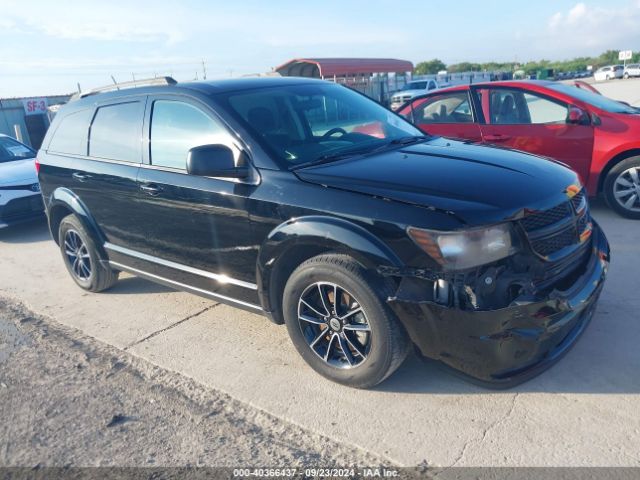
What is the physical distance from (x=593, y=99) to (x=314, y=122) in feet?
13.6

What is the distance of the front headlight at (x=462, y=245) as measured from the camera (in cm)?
267

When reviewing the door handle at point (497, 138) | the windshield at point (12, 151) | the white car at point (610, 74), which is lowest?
the white car at point (610, 74)

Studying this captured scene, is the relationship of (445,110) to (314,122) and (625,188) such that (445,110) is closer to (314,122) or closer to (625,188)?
(625,188)

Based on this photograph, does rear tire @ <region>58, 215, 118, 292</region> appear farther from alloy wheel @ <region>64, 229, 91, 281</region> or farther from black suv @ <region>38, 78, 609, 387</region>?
black suv @ <region>38, 78, 609, 387</region>

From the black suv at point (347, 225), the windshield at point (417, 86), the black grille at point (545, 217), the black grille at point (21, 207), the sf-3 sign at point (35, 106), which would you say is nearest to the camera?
the black suv at point (347, 225)

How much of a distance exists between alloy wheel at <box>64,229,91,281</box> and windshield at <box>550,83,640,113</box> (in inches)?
220

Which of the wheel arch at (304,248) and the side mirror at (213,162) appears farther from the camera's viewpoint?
the side mirror at (213,162)

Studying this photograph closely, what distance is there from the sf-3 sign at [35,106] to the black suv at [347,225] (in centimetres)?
1789

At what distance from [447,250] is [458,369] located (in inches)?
26.2

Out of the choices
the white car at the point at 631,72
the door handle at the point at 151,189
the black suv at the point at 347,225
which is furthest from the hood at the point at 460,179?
the white car at the point at 631,72

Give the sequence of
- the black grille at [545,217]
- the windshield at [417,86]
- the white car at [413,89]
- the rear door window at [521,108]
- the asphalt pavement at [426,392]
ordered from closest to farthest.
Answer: the asphalt pavement at [426,392] < the black grille at [545,217] < the rear door window at [521,108] < the white car at [413,89] < the windshield at [417,86]

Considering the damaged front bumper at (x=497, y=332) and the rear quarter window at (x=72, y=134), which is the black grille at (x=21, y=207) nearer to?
the rear quarter window at (x=72, y=134)

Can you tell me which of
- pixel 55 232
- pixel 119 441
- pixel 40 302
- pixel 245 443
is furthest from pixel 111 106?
pixel 245 443

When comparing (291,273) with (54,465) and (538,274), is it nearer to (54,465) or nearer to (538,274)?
(538,274)
